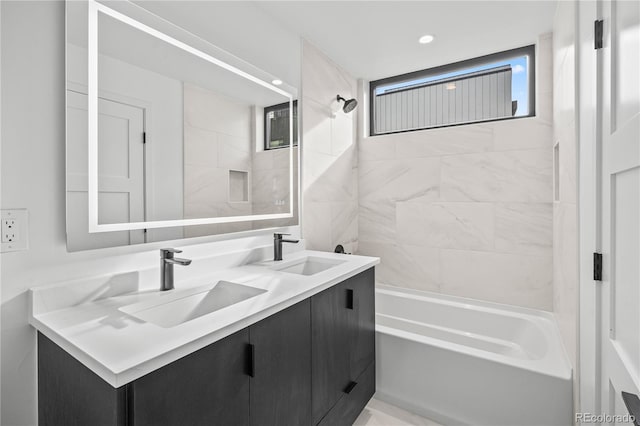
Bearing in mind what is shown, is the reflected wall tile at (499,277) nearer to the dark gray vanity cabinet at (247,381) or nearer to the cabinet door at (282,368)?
the dark gray vanity cabinet at (247,381)

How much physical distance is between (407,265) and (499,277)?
712mm

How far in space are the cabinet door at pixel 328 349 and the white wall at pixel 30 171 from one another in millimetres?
931

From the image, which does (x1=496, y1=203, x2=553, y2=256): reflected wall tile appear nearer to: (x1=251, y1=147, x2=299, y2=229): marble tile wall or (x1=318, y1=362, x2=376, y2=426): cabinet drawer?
(x1=318, y1=362, x2=376, y2=426): cabinet drawer

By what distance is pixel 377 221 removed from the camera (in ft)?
9.70

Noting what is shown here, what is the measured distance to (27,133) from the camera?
3.29ft

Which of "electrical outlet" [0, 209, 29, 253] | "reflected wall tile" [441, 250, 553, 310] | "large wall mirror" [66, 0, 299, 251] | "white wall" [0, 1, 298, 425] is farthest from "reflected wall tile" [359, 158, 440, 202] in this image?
"electrical outlet" [0, 209, 29, 253]

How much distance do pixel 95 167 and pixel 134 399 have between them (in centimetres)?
83

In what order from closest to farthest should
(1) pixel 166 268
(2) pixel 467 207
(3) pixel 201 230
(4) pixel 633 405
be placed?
(4) pixel 633 405 < (1) pixel 166 268 < (3) pixel 201 230 < (2) pixel 467 207

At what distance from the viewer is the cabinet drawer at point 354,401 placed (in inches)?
58.7

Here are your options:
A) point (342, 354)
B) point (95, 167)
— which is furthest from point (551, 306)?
point (95, 167)

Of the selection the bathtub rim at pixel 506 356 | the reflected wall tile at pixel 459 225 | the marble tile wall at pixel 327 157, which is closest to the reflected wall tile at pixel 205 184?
the marble tile wall at pixel 327 157

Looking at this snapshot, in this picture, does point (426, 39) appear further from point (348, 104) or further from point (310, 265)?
point (310, 265)

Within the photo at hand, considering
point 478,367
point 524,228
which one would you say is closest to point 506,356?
point 478,367

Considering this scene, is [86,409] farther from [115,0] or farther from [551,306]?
[551,306]
